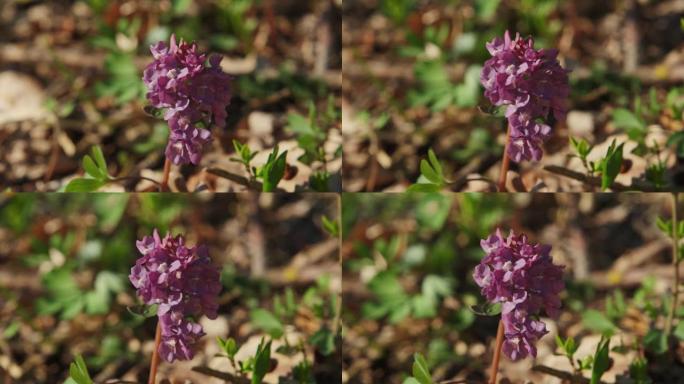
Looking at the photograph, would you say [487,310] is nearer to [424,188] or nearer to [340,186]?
[424,188]

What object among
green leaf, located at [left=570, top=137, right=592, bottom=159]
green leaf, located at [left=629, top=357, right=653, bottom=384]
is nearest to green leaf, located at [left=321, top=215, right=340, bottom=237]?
green leaf, located at [left=570, top=137, right=592, bottom=159]

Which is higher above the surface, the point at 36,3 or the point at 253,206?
the point at 36,3

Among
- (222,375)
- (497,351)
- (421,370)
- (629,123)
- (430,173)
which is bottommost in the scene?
(222,375)

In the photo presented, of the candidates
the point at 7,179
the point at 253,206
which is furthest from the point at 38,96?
the point at 253,206

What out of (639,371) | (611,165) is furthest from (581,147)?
(639,371)

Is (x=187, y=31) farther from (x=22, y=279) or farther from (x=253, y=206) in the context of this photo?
(x=22, y=279)

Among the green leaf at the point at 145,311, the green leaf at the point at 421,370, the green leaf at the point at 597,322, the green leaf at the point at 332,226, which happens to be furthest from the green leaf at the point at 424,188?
the green leaf at the point at 145,311
